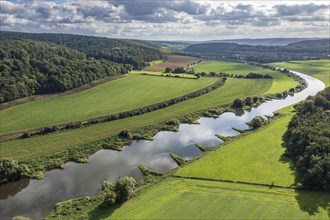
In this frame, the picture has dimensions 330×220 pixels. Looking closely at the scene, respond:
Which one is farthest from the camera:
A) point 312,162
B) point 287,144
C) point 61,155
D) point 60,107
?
point 60,107

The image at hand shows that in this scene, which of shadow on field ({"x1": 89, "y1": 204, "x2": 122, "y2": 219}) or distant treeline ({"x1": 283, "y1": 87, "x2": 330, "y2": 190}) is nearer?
shadow on field ({"x1": 89, "y1": 204, "x2": 122, "y2": 219})

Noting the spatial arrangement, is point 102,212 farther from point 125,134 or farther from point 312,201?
point 125,134

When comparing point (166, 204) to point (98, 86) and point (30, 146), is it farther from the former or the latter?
point (98, 86)

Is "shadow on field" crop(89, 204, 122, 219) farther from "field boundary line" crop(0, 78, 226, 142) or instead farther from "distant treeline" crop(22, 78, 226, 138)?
"field boundary line" crop(0, 78, 226, 142)

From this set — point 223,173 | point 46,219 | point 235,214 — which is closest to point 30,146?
point 46,219

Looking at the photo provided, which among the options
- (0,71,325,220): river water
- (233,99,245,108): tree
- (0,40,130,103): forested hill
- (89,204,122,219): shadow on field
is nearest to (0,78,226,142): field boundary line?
(0,71,325,220): river water
